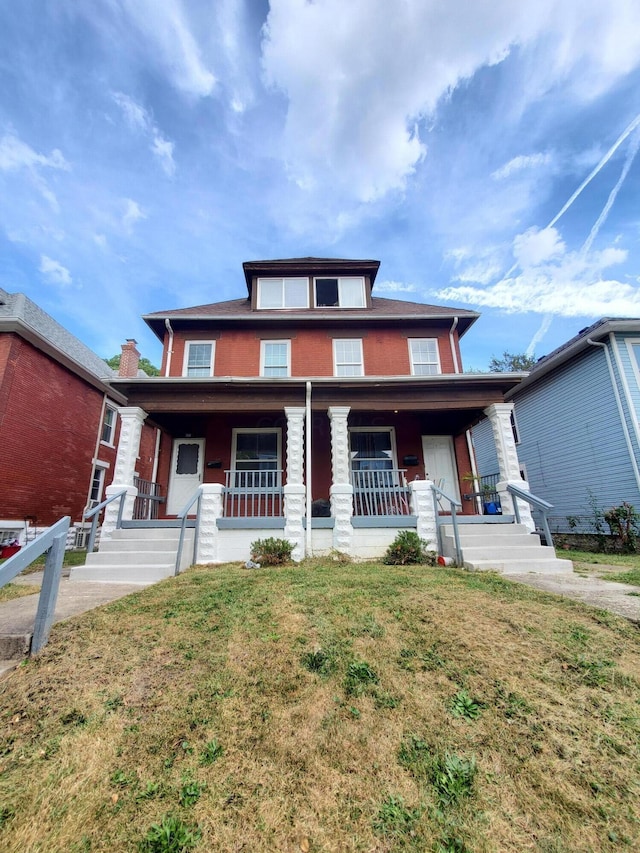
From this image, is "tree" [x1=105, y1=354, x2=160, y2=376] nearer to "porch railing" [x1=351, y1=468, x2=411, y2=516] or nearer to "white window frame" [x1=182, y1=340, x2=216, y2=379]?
"white window frame" [x1=182, y1=340, x2=216, y2=379]

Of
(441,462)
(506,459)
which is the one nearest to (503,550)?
(506,459)

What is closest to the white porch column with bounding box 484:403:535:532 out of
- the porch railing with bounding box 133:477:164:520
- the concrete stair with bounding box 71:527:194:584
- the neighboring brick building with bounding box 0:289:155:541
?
the concrete stair with bounding box 71:527:194:584

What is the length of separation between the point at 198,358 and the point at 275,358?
98.5 inches

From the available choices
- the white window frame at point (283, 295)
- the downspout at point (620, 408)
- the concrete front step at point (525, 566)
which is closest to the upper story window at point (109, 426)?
the white window frame at point (283, 295)

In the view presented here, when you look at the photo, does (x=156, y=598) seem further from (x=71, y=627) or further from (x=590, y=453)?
(x=590, y=453)

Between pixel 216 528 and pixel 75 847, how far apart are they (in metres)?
5.73

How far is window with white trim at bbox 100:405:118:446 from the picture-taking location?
533 inches

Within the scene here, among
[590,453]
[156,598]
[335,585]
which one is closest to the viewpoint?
[156,598]

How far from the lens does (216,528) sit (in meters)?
6.95

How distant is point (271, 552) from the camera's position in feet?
21.3

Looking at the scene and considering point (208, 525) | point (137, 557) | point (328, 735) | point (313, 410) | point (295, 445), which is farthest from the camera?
point (313, 410)

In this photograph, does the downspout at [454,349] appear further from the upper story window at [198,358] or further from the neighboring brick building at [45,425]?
the neighboring brick building at [45,425]

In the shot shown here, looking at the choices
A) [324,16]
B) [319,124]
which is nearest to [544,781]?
Result: [324,16]

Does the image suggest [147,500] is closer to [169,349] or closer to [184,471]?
[184,471]
